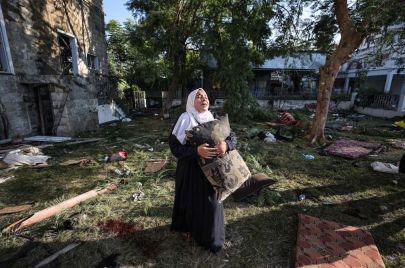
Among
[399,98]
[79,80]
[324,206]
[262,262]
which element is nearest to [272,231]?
[262,262]

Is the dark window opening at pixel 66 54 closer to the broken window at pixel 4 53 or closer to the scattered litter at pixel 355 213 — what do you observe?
the broken window at pixel 4 53

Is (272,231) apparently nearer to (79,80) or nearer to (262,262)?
(262,262)

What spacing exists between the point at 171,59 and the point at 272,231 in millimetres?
11831

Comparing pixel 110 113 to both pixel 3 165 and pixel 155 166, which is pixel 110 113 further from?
pixel 155 166

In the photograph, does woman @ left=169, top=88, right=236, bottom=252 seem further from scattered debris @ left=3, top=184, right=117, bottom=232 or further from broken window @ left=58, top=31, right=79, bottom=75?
broken window @ left=58, top=31, right=79, bottom=75

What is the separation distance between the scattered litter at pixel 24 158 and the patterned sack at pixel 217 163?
193 inches

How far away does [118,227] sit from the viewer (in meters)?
2.81

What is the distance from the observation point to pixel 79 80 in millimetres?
7766

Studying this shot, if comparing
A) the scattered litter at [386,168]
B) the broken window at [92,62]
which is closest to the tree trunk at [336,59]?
the scattered litter at [386,168]

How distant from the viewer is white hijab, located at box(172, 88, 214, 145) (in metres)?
2.15

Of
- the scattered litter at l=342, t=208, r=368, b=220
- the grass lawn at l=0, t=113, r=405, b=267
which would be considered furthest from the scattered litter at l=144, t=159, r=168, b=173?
the scattered litter at l=342, t=208, r=368, b=220

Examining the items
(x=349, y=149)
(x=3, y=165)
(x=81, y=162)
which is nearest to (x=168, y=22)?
(x=81, y=162)

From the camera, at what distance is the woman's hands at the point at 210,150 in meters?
1.98

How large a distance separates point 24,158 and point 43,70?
4.00 m
